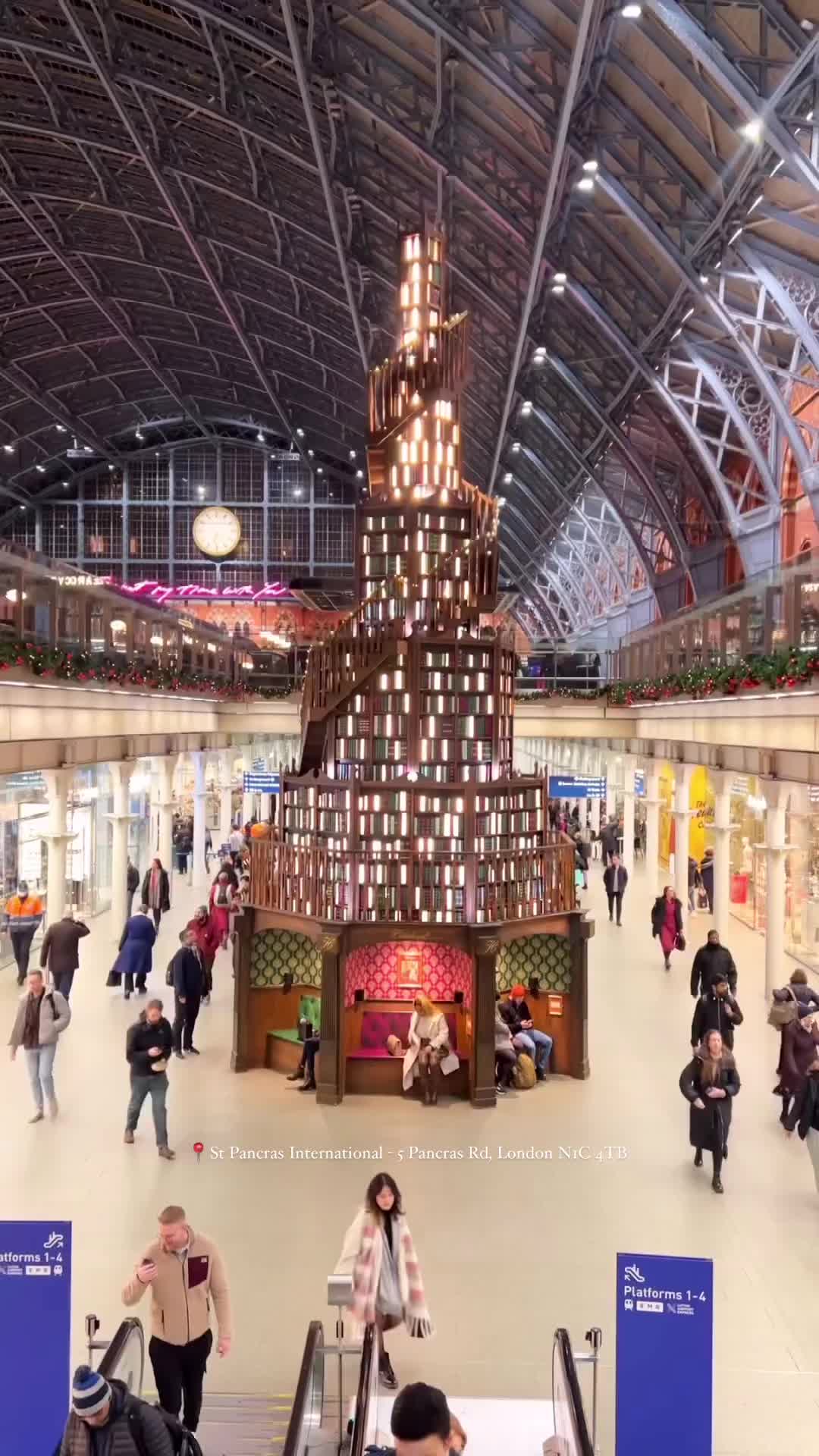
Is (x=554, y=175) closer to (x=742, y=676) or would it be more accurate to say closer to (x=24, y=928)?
(x=742, y=676)

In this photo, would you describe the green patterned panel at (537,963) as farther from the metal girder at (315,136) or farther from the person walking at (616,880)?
the metal girder at (315,136)

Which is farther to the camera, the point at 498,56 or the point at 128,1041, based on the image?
the point at 498,56

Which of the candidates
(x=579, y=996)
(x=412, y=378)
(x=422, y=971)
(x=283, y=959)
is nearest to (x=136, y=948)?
(x=283, y=959)

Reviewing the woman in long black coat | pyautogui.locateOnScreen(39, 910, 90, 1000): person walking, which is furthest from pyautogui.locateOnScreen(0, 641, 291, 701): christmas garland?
the woman in long black coat

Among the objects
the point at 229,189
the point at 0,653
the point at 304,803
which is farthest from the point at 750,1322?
the point at 229,189

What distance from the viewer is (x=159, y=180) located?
27109mm

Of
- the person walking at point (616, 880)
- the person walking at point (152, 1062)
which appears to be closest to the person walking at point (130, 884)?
the person walking at point (616, 880)

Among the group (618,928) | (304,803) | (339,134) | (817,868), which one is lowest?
(618,928)

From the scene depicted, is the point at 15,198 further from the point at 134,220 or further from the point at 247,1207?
the point at 247,1207

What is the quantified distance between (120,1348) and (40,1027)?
5.72 meters

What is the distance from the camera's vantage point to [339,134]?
2114 centimetres

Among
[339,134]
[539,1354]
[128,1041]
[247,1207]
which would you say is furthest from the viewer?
[339,134]

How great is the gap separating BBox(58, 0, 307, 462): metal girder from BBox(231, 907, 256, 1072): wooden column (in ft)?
54.4

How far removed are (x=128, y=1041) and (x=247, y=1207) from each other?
68.0 inches
